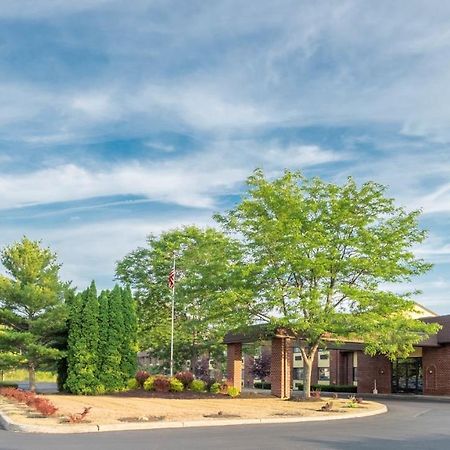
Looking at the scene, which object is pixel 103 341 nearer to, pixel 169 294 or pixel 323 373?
pixel 169 294

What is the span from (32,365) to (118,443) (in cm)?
2686

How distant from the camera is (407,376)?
173 feet

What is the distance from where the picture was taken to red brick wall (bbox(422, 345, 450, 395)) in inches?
1859

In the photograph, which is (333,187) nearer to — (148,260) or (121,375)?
(121,375)

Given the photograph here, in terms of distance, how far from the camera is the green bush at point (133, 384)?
39906mm

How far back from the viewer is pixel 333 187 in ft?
116

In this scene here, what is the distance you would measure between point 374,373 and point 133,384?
74.6 feet

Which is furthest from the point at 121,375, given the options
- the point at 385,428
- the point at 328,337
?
the point at 385,428

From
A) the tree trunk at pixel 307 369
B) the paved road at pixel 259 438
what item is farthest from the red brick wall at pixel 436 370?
the paved road at pixel 259 438

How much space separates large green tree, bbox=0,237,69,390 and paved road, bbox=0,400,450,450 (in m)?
21.8

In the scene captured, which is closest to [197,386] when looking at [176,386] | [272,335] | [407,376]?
[176,386]

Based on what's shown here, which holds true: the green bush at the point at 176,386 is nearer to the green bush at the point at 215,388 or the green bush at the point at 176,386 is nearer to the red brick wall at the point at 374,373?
the green bush at the point at 215,388

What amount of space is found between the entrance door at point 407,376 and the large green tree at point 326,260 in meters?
16.9

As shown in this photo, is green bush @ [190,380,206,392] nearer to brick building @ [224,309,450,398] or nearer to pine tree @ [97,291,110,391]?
brick building @ [224,309,450,398]
